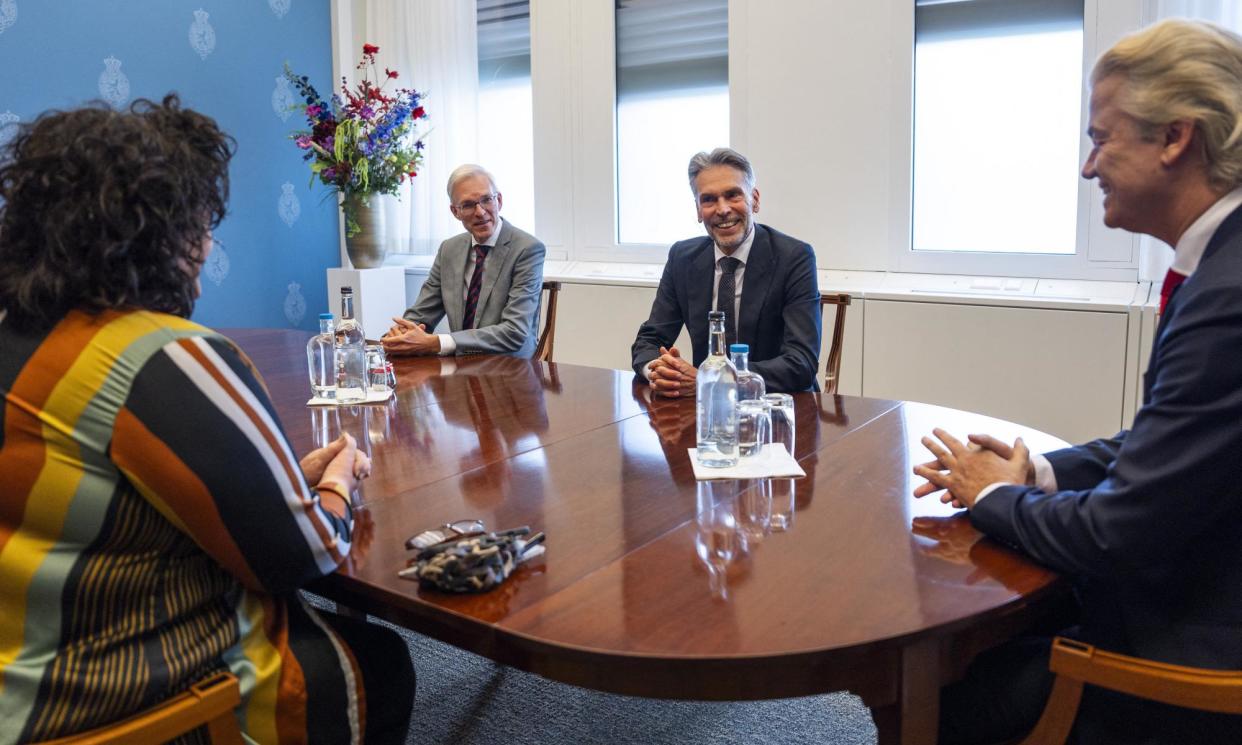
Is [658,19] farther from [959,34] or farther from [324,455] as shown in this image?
[324,455]

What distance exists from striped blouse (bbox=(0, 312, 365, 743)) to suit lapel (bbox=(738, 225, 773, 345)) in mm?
1809

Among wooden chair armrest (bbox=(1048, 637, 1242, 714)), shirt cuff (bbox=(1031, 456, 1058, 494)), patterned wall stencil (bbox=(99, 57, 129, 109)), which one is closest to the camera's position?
wooden chair armrest (bbox=(1048, 637, 1242, 714))

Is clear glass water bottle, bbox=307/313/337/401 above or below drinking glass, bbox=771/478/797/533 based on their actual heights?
above

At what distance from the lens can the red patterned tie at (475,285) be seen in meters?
3.62

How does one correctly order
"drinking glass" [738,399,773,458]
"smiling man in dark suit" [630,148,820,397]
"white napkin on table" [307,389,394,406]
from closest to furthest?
"drinking glass" [738,399,773,458], "white napkin on table" [307,389,394,406], "smiling man in dark suit" [630,148,820,397]

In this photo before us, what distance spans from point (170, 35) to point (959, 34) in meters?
3.76

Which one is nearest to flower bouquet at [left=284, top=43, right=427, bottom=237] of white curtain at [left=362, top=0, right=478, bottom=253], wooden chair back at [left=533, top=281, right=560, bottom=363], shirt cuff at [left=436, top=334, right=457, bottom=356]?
white curtain at [left=362, top=0, right=478, bottom=253]

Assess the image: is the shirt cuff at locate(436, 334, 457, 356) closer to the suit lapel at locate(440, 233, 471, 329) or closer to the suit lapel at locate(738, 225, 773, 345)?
the suit lapel at locate(440, 233, 471, 329)

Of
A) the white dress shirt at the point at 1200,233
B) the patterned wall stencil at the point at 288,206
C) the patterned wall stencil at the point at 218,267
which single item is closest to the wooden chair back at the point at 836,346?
the white dress shirt at the point at 1200,233

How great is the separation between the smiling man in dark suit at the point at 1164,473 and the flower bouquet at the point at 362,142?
13.4 ft

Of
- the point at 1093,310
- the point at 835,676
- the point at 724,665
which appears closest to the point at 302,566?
the point at 724,665

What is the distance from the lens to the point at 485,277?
3.59 m

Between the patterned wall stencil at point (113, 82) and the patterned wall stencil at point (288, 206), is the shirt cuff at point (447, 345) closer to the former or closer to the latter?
the patterned wall stencil at point (113, 82)

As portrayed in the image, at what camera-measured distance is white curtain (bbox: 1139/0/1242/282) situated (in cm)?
335
